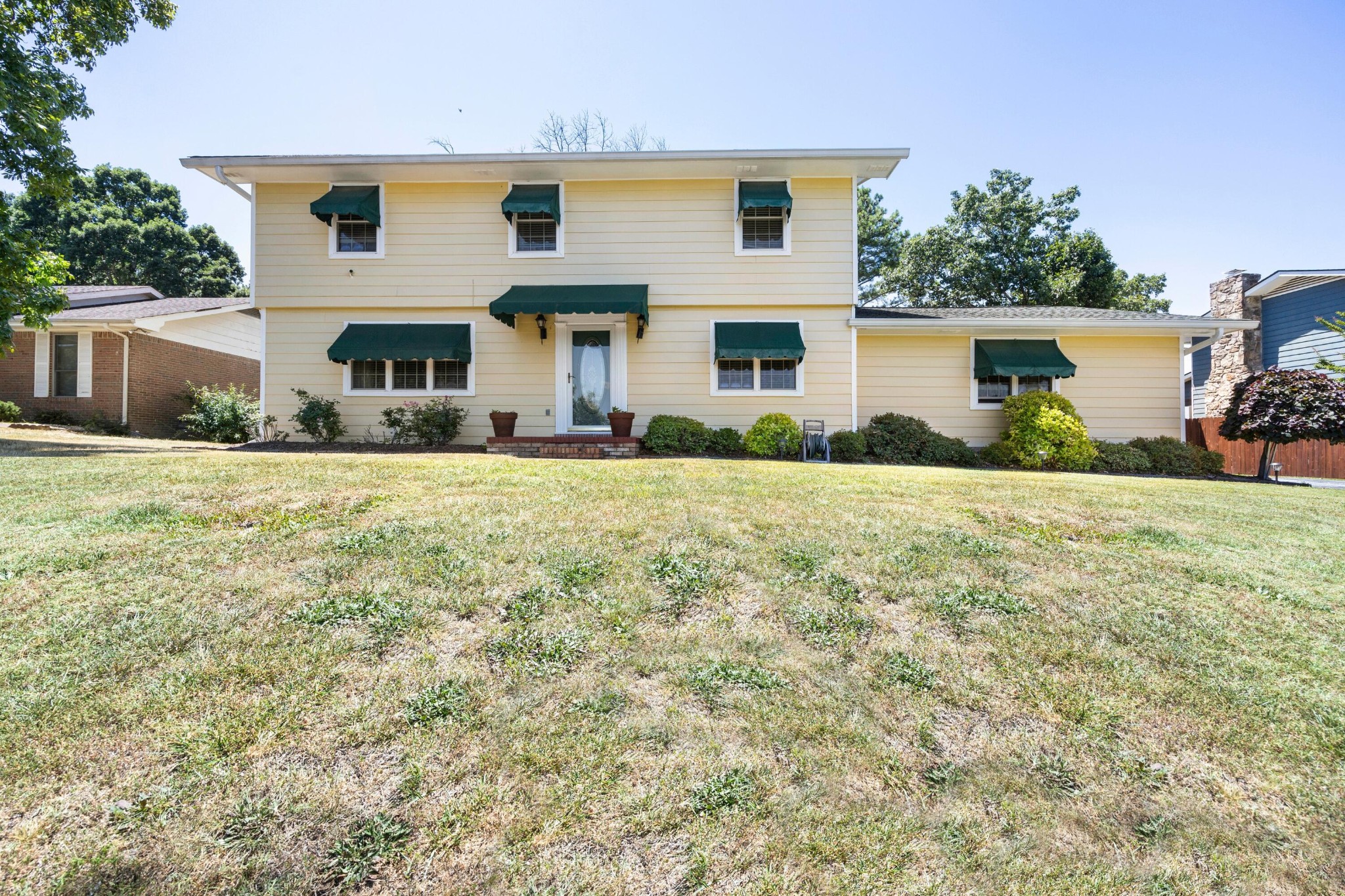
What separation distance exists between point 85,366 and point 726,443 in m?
17.2

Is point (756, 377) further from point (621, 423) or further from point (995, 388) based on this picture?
point (995, 388)

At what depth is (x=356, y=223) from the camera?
40.1 ft

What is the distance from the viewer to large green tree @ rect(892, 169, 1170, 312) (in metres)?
23.5

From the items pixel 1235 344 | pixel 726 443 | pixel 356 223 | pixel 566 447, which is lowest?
pixel 566 447

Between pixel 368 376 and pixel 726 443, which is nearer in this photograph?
pixel 726 443

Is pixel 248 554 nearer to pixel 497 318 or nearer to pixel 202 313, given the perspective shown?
pixel 497 318

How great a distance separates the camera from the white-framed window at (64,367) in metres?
15.3

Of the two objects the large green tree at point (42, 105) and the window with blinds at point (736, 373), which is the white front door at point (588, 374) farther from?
the large green tree at point (42, 105)

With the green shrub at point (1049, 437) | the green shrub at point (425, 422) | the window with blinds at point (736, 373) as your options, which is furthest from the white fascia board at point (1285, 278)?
the green shrub at point (425, 422)

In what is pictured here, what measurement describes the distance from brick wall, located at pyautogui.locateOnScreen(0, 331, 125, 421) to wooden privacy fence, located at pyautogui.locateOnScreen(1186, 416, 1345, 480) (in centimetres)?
2701

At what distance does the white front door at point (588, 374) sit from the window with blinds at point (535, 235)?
167cm

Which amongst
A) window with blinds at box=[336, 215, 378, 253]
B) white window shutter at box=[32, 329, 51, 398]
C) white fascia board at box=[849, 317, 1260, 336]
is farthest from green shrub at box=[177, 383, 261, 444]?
white fascia board at box=[849, 317, 1260, 336]

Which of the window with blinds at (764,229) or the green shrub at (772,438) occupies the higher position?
the window with blinds at (764,229)

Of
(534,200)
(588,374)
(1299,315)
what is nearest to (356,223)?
(534,200)
